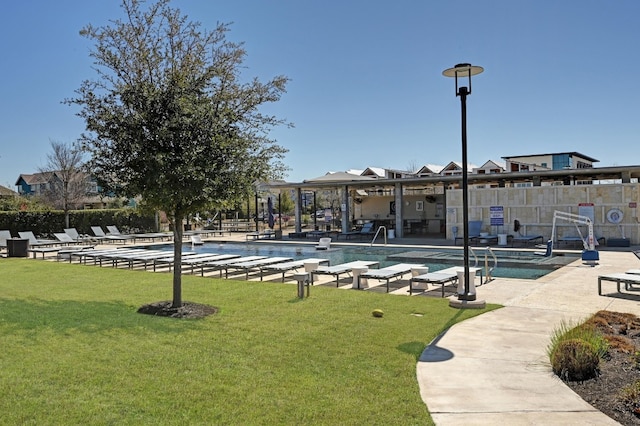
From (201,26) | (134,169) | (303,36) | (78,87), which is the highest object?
(303,36)

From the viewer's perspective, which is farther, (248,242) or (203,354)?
(248,242)

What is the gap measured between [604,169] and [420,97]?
348 inches

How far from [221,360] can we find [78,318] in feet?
10.2

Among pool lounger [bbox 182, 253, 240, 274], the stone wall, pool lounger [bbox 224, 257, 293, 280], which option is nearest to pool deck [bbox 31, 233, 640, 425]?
pool lounger [bbox 224, 257, 293, 280]

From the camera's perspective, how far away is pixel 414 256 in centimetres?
1719

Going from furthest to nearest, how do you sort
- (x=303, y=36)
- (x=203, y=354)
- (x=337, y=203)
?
(x=337, y=203) < (x=303, y=36) < (x=203, y=354)

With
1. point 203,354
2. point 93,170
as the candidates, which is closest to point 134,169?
point 93,170

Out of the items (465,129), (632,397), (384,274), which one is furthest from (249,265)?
(632,397)

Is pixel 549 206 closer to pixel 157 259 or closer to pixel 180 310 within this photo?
pixel 157 259

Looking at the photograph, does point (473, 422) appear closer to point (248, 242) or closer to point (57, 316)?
point (57, 316)

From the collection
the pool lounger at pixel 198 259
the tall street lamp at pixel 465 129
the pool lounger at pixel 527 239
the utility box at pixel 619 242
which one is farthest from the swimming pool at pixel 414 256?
the tall street lamp at pixel 465 129

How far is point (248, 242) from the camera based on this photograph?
25672 millimetres

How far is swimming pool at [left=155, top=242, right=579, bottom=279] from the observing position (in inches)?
576

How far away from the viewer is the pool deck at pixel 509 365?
388 centimetres
